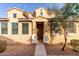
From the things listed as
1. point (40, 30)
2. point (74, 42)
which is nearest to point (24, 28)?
point (40, 30)

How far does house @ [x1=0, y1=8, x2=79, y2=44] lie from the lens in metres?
6.08

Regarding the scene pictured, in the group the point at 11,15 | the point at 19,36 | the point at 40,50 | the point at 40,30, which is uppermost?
the point at 11,15

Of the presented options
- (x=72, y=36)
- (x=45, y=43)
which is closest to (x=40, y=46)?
(x=45, y=43)

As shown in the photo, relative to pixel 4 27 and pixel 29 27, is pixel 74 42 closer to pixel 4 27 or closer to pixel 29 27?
pixel 29 27

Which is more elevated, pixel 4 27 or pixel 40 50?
pixel 4 27

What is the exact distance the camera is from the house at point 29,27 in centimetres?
608

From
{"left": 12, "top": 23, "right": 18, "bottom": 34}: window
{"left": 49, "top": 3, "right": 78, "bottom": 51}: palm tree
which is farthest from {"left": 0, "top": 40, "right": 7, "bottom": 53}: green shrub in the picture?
{"left": 49, "top": 3, "right": 78, "bottom": 51}: palm tree

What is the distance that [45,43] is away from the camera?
20.1 ft

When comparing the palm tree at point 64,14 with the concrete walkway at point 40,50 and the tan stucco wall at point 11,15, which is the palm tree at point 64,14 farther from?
the tan stucco wall at point 11,15

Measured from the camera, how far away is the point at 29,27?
612cm

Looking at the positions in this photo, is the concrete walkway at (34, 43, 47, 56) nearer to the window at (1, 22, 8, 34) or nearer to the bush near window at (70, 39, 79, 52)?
the bush near window at (70, 39, 79, 52)

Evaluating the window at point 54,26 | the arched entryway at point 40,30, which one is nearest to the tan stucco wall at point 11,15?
the arched entryway at point 40,30

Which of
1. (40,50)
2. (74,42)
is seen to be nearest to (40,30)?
(40,50)

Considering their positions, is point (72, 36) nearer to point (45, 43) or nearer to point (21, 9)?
point (45, 43)
